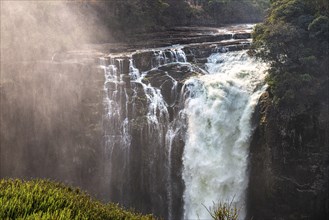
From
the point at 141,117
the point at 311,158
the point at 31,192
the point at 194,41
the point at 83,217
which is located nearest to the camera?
the point at 83,217

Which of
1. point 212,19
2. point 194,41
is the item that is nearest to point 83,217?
point 194,41

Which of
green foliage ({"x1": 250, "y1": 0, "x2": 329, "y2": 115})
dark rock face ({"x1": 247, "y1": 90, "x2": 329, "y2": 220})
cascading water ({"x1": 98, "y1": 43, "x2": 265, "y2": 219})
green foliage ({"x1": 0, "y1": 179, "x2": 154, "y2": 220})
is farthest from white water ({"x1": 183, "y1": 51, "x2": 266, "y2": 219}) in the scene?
green foliage ({"x1": 0, "y1": 179, "x2": 154, "y2": 220})

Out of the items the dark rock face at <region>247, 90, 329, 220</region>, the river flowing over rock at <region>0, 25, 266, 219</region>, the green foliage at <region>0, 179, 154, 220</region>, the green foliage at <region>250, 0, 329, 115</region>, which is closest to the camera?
the green foliage at <region>0, 179, 154, 220</region>

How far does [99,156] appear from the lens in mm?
25000

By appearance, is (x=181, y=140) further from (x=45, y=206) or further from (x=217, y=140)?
(x=45, y=206)

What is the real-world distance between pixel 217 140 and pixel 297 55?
682 cm

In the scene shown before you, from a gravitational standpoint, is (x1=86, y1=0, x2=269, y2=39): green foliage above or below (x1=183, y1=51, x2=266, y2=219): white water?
above

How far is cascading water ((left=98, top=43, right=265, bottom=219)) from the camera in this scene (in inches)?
930

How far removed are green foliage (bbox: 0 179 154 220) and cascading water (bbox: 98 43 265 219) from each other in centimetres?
1151

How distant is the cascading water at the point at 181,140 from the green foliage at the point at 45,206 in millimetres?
11506

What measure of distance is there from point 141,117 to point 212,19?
1003 inches

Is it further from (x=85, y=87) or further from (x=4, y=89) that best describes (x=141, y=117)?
(x=4, y=89)

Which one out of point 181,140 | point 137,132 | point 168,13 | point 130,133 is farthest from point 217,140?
point 168,13

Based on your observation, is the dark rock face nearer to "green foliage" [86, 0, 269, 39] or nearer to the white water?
the white water
